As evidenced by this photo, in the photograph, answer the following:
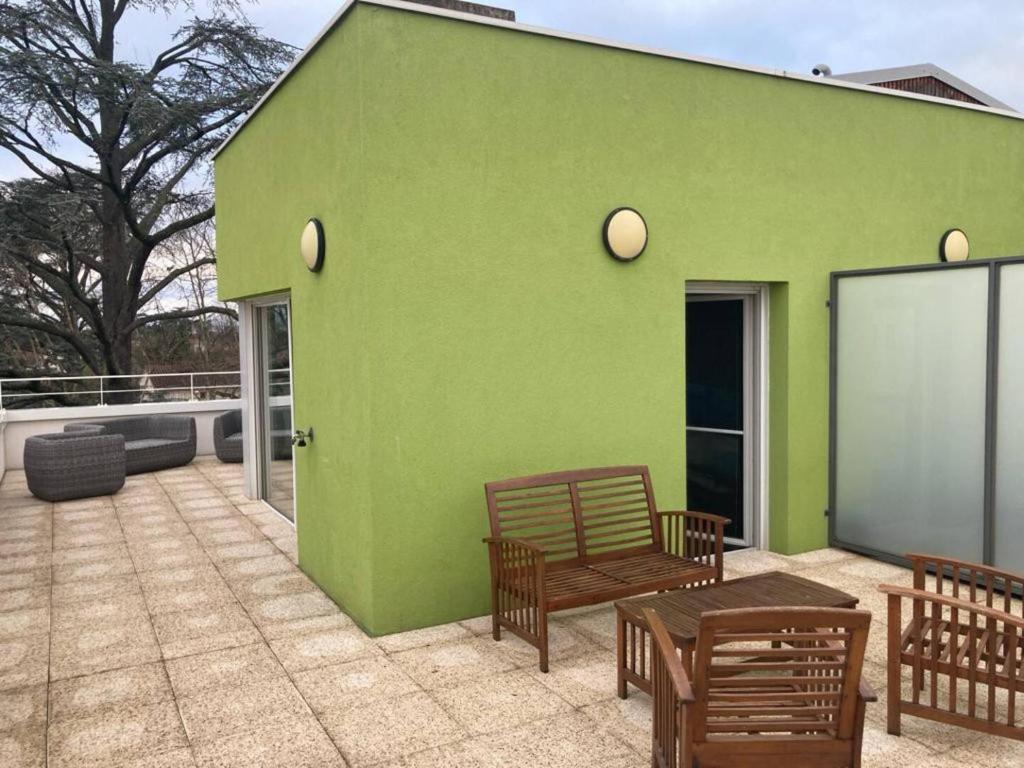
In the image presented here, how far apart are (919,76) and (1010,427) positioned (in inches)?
545

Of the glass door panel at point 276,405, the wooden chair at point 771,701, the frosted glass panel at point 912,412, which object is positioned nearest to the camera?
the wooden chair at point 771,701

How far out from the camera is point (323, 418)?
576 cm

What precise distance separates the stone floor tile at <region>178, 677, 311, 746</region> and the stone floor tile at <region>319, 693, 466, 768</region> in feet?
0.76

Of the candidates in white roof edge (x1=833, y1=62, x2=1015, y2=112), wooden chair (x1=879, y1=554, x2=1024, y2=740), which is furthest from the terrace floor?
white roof edge (x1=833, y1=62, x2=1015, y2=112)

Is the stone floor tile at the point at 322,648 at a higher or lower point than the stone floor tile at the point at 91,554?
lower

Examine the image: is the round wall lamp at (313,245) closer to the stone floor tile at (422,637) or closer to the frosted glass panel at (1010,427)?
the stone floor tile at (422,637)

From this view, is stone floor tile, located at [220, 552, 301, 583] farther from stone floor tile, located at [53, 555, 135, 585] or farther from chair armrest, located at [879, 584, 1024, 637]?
chair armrest, located at [879, 584, 1024, 637]

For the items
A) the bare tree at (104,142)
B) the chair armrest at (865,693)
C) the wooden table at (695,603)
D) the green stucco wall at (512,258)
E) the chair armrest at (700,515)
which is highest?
the bare tree at (104,142)

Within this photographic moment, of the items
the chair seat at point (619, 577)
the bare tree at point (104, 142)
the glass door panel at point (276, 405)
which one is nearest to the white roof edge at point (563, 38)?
the glass door panel at point (276, 405)

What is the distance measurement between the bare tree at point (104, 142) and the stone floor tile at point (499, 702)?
16018mm

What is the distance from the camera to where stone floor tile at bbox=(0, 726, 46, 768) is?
352 cm

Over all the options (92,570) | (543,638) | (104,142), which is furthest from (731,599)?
(104,142)

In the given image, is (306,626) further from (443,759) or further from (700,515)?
(700,515)

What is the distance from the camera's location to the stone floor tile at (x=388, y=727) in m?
3.58
